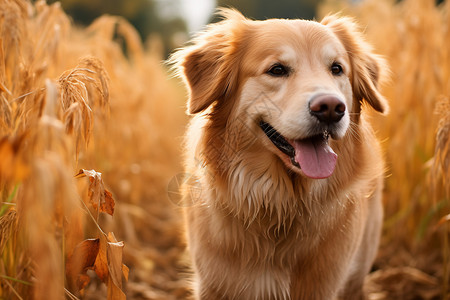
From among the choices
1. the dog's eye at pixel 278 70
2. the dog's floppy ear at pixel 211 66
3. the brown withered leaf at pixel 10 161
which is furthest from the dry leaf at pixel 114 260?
the dog's eye at pixel 278 70

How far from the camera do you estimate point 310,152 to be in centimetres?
201

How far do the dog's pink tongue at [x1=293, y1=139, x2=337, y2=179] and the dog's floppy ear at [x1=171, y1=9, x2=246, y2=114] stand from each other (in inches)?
21.1

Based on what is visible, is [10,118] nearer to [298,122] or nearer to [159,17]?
[298,122]

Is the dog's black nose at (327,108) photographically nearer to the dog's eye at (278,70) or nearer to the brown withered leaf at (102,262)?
the dog's eye at (278,70)

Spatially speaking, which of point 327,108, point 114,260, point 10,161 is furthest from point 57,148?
point 327,108

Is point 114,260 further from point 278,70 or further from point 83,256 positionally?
point 278,70

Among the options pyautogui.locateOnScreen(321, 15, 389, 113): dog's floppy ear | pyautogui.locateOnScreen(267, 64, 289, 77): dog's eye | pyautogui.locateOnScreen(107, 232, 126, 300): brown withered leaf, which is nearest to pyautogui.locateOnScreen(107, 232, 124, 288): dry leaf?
pyautogui.locateOnScreen(107, 232, 126, 300): brown withered leaf

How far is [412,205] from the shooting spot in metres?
3.35

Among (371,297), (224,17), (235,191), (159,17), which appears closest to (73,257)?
(235,191)

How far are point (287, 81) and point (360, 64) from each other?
0.62 meters

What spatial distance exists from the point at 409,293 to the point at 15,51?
3042 mm

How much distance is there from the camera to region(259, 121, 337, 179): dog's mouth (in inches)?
77.0

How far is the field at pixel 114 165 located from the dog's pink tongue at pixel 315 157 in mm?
557

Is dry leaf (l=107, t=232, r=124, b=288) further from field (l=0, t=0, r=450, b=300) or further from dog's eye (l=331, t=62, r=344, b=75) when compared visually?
dog's eye (l=331, t=62, r=344, b=75)
